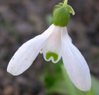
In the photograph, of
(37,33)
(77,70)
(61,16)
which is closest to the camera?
(77,70)

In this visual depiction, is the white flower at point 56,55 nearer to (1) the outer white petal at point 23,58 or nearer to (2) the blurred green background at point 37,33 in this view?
(1) the outer white petal at point 23,58

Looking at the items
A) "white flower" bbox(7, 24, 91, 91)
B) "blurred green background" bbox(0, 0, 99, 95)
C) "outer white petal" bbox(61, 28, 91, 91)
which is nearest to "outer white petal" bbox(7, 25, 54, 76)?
"white flower" bbox(7, 24, 91, 91)

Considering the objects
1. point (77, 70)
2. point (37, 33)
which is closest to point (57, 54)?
point (77, 70)

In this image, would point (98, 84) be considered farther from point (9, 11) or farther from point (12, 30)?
point (9, 11)

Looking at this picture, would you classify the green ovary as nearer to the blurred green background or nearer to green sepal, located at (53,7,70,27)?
green sepal, located at (53,7,70,27)

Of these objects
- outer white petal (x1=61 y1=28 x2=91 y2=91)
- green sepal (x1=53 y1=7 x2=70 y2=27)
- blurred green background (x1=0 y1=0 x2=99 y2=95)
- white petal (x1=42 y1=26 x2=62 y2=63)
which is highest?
green sepal (x1=53 y1=7 x2=70 y2=27)

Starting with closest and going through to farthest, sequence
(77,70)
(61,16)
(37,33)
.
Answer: (77,70), (61,16), (37,33)

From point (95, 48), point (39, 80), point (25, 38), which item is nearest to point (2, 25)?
point (25, 38)

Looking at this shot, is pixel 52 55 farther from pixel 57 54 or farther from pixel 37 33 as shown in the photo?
pixel 37 33
